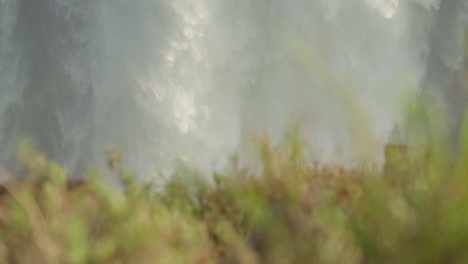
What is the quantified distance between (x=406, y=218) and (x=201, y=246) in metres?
0.35

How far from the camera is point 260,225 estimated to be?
1521 mm

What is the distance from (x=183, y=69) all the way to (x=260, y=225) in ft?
7.02

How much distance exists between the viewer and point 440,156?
122 centimetres

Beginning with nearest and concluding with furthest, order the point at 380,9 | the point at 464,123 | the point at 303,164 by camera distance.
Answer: the point at 464,123, the point at 303,164, the point at 380,9

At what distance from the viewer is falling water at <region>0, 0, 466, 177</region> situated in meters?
3.56

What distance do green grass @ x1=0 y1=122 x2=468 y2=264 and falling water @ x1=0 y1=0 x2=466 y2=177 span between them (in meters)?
1.92

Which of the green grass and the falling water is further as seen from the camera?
the falling water

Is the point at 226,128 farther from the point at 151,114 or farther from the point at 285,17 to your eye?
the point at 285,17

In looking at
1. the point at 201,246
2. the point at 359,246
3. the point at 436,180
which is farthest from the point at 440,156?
the point at 201,246

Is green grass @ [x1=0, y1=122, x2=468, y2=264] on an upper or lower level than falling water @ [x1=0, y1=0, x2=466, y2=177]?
lower

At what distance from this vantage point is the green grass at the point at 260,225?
45.6 inches

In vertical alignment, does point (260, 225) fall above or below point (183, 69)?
below

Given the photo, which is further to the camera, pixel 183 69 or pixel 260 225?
pixel 183 69

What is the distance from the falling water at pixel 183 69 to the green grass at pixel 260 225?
1.92 metres
